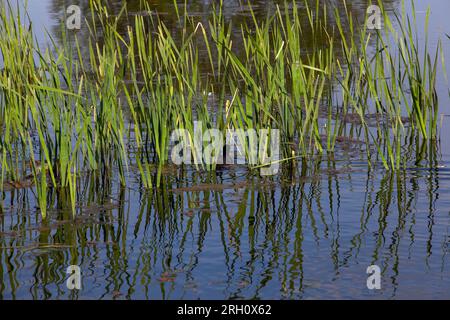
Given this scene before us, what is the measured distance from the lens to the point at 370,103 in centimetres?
754

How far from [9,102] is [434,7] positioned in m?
7.41

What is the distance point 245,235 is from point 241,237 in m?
0.04

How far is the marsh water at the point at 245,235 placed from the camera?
405cm

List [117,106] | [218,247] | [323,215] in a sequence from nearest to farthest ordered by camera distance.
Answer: [218,247]
[323,215]
[117,106]

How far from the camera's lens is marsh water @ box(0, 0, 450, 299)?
13.3ft

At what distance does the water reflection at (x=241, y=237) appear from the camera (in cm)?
405

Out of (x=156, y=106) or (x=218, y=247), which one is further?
(x=156, y=106)

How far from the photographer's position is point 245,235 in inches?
187

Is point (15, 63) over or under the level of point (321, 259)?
over

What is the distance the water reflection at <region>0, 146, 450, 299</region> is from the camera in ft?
13.3

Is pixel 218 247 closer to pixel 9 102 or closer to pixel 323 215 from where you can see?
pixel 323 215

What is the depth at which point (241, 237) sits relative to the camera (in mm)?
4711
